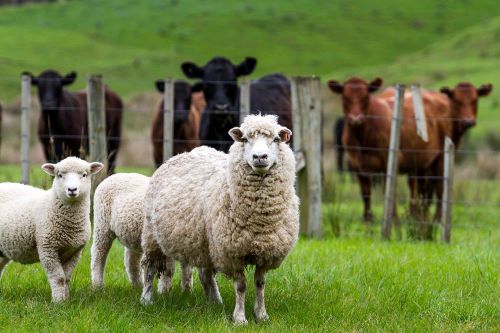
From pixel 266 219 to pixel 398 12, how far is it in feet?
195

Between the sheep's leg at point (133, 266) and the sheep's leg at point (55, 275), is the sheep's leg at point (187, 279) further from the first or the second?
the sheep's leg at point (55, 275)

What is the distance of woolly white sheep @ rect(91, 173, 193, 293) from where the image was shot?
24.5 feet

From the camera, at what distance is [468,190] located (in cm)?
1680

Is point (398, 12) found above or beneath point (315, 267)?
above

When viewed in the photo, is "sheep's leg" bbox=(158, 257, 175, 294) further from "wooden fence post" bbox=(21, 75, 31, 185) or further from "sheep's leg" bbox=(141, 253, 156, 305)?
"wooden fence post" bbox=(21, 75, 31, 185)

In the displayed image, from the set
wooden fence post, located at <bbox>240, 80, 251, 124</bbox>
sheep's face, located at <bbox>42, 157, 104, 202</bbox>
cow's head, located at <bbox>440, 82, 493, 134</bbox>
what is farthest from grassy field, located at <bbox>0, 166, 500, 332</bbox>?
cow's head, located at <bbox>440, 82, 493, 134</bbox>

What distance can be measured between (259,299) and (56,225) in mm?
1703

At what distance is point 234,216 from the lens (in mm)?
6562

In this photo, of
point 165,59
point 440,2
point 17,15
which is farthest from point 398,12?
point 17,15

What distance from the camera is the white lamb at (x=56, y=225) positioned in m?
6.99

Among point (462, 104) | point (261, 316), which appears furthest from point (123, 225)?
point (462, 104)

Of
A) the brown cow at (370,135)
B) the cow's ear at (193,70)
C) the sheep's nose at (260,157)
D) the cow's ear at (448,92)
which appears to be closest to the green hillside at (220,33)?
the cow's ear at (448,92)

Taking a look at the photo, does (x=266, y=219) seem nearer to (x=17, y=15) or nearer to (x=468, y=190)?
(x=468, y=190)

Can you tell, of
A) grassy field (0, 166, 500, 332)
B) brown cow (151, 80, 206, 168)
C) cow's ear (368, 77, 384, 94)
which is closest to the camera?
grassy field (0, 166, 500, 332)
